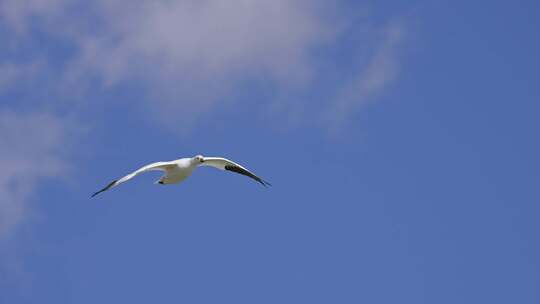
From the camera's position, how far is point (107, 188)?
133 feet

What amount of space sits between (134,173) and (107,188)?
4.64 feet

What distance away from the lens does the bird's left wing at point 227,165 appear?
45594mm

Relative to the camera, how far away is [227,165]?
4653 centimetres

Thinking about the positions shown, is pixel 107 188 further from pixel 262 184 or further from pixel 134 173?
pixel 262 184

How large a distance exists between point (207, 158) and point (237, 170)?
2.22 meters

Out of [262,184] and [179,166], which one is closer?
[179,166]

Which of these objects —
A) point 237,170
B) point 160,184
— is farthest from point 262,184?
point 160,184

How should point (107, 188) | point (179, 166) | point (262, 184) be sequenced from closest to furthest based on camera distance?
point (107, 188), point (179, 166), point (262, 184)

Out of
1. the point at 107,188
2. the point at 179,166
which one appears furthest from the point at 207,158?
the point at 107,188

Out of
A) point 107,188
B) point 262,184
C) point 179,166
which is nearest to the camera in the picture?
point 107,188

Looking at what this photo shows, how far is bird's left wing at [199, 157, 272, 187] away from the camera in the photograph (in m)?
45.6

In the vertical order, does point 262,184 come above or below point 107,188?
above

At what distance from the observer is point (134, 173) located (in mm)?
41812

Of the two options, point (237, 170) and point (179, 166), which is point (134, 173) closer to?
point (179, 166)
